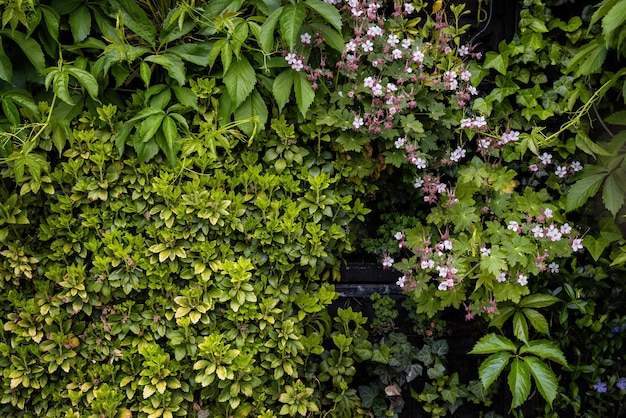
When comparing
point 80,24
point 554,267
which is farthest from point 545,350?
point 80,24

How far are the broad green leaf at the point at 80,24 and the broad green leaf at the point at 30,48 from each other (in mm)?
146

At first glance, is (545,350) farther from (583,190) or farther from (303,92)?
(303,92)

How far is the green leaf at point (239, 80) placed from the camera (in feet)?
7.54

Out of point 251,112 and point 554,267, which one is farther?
point 554,267

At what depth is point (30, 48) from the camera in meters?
2.23

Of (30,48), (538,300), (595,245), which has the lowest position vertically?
(538,300)

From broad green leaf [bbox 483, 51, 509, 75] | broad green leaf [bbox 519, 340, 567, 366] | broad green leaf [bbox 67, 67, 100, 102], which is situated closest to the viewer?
broad green leaf [bbox 67, 67, 100, 102]

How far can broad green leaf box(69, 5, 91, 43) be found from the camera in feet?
7.50

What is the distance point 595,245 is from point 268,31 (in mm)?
1670

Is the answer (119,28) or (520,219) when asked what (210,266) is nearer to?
(119,28)

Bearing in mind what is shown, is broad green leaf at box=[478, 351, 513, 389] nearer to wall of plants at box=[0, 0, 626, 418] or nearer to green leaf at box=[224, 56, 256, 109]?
wall of plants at box=[0, 0, 626, 418]

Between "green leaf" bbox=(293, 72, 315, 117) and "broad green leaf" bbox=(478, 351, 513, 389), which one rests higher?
"green leaf" bbox=(293, 72, 315, 117)

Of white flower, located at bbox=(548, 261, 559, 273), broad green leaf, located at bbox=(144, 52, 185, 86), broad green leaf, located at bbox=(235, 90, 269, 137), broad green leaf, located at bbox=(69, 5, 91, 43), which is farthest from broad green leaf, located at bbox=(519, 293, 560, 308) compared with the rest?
broad green leaf, located at bbox=(69, 5, 91, 43)

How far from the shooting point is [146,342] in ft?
7.36
